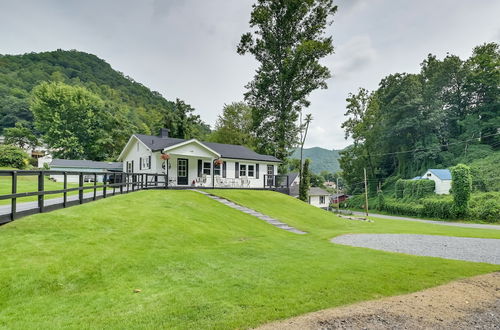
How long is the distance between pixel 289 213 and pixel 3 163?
35.0 meters

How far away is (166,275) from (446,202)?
4170 centimetres

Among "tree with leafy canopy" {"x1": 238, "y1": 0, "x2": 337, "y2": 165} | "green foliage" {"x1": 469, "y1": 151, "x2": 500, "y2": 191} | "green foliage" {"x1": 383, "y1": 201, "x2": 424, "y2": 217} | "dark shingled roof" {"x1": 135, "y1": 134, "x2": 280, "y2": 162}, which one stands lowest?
"green foliage" {"x1": 383, "y1": 201, "x2": 424, "y2": 217}

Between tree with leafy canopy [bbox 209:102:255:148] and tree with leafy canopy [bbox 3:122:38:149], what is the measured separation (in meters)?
40.9

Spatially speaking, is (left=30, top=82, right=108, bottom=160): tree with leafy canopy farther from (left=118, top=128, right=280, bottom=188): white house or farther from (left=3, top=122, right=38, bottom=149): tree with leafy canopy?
(left=118, top=128, right=280, bottom=188): white house

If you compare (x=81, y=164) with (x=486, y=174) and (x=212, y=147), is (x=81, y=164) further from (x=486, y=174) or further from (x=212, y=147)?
(x=486, y=174)

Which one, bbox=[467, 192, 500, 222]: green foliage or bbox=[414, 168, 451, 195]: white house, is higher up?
bbox=[414, 168, 451, 195]: white house

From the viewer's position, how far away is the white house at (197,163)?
912 inches

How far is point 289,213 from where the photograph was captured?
60.4 ft

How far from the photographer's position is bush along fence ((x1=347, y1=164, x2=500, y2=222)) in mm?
33031

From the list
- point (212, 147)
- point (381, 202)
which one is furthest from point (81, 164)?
point (381, 202)

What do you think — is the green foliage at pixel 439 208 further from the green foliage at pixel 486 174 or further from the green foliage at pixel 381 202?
the green foliage at pixel 381 202

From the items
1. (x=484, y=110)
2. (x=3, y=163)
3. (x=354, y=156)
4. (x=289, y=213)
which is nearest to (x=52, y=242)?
(x=289, y=213)

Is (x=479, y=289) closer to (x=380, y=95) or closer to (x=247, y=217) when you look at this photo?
(x=247, y=217)

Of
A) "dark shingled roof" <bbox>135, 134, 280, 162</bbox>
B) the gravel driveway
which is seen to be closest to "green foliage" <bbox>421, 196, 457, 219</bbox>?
"dark shingled roof" <bbox>135, 134, 280, 162</bbox>
